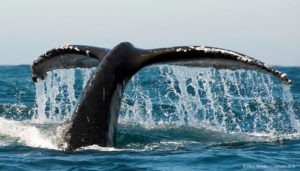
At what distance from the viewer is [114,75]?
1002 centimetres

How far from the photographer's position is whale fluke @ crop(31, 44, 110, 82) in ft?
35.5

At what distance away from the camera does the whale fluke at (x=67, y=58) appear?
10812mm

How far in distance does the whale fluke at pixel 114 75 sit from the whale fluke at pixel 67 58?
27 centimetres

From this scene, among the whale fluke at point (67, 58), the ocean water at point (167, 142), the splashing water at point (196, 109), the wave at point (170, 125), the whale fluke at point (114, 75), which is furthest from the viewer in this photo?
the whale fluke at point (67, 58)

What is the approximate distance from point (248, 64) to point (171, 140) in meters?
2.55

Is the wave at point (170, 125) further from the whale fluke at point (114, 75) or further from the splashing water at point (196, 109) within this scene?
the whale fluke at point (114, 75)

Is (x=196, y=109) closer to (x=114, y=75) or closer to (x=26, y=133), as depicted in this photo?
(x=114, y=75)

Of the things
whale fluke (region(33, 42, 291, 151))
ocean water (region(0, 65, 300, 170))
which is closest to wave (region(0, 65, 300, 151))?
ocean water (region(0, 65, 300, 170))

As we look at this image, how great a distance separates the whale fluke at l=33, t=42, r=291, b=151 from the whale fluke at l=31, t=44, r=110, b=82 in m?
0.27

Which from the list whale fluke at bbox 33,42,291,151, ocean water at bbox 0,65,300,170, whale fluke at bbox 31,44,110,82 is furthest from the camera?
whale fluke at bbox 31,44,110,82

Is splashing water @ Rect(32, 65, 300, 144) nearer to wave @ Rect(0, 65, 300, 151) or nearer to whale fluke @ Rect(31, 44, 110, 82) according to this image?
wave @ Rect(0, 65, 300, 151)

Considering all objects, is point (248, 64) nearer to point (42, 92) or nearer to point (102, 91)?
point (102, 91)

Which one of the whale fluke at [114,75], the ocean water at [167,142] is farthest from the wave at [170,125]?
the whale fluke at [114,75]

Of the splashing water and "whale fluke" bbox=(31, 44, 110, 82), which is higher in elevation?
"whale fluke" bbox=(31, 44, 110, 82)
